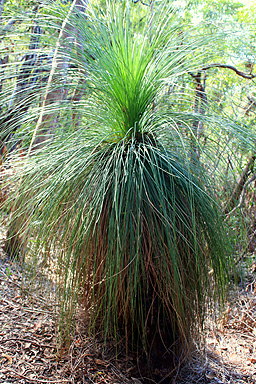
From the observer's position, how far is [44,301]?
5.16 feet

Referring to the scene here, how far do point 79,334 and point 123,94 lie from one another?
42.6 inches

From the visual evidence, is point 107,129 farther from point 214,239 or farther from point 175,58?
point 214,239

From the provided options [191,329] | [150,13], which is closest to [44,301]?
[191,329]

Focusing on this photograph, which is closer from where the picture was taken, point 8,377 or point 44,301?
point 8,377

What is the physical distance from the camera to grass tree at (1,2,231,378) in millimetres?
1073

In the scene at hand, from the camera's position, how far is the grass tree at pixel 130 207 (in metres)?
1.07

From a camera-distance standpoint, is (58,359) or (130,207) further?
(58,359)

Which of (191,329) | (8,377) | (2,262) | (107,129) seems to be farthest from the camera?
(2,262)

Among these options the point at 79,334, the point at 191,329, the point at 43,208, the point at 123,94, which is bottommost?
the point at 79,334

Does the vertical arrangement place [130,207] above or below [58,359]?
above

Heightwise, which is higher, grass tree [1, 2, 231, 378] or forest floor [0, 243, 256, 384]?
grass tree [1, 2, 231, 378]

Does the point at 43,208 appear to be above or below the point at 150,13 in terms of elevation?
below

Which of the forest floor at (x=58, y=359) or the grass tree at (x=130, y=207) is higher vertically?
the grass tree at (x=130, y=207)

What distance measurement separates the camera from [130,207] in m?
1.07
